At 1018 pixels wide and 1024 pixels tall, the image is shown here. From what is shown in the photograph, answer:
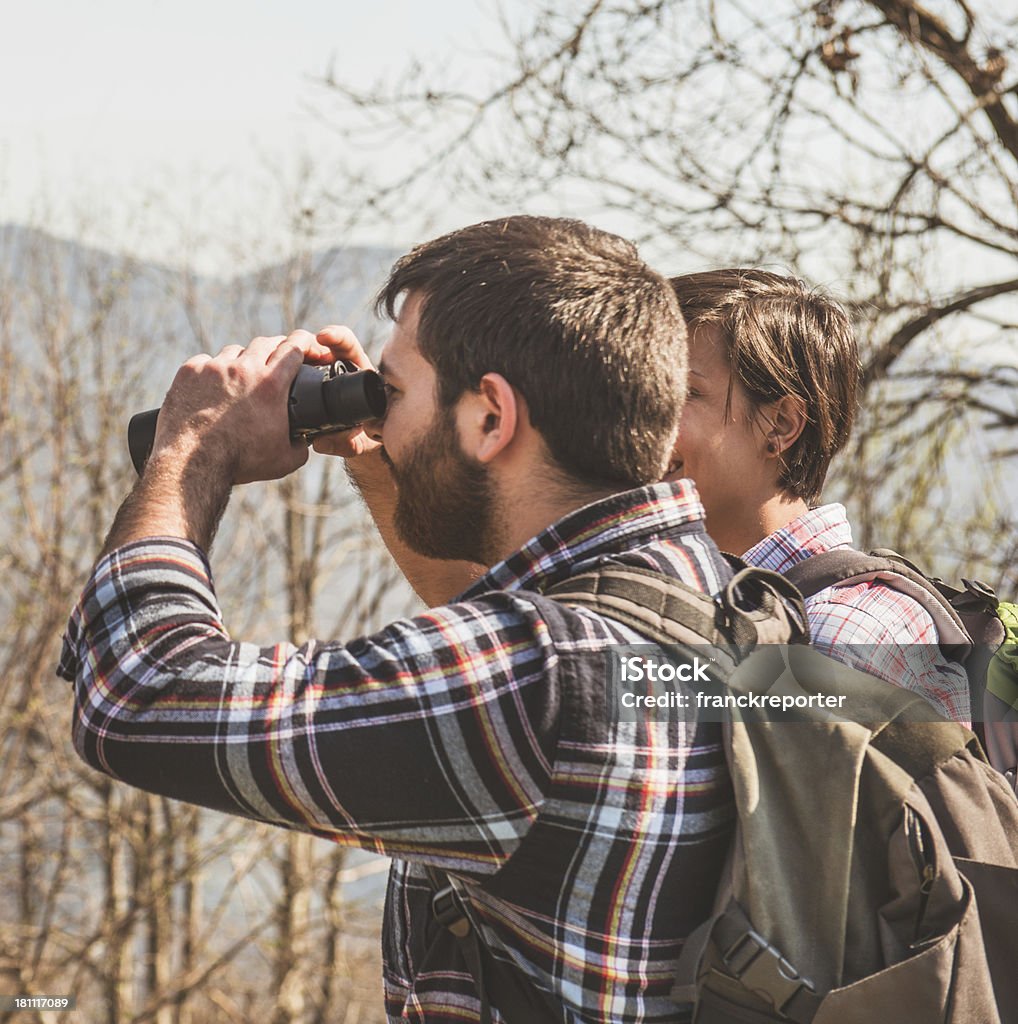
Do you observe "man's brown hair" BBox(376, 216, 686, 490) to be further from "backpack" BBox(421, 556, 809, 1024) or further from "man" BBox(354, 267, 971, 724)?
"man" BBox(354, 267, 971, 724)

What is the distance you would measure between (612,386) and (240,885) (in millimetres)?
10935

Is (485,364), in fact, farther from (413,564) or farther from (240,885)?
(240,885)

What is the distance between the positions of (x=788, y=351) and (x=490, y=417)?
1040mm

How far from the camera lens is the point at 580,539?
142 cm

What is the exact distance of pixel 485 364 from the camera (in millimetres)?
1490

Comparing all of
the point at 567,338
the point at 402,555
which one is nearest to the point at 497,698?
the point at 567,338

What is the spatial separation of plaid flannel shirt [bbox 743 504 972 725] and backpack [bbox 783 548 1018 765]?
0.05 feet

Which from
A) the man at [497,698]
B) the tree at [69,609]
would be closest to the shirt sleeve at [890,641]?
the man at [497,698]

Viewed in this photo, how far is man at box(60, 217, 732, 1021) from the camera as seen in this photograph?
4.09 ft

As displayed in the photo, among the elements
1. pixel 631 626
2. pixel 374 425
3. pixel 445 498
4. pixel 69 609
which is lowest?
pixel 69 609

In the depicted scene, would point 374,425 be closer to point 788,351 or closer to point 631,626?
point 631,626

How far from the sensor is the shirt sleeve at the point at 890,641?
1876 mm

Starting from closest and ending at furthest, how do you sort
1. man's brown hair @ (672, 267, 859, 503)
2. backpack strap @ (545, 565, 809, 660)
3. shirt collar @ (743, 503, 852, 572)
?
backpack strap @ (545, 565, 809, 660), shirt collar @ (743, 503, 852, 572), man's brown hair @ (672, 267, 859, 503)

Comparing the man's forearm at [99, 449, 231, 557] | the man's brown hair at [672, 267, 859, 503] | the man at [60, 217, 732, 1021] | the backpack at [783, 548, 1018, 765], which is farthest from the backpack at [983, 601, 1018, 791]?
the man's forearm at [99, 449, 231, 557]
